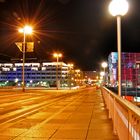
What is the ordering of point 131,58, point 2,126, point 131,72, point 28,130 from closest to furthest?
point 28,130, point 2,126, point 131,72, point 131,58

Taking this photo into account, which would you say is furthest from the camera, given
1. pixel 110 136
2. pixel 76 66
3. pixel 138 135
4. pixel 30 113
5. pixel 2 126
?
pixel 76 66

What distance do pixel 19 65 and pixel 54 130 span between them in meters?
189

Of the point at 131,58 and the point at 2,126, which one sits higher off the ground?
the point at 131,58

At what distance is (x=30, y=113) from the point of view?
18750 mm

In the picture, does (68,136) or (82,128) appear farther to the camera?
(82,128)

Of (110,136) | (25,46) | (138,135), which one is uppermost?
(25,46)

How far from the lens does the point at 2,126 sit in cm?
1362

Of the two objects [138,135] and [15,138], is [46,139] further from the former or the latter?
[138,135]

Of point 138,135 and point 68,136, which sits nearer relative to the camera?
point 138,135

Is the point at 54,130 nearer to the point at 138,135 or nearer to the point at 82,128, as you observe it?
the point at 82,128

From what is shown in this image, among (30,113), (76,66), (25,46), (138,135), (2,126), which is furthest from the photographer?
(76,66)

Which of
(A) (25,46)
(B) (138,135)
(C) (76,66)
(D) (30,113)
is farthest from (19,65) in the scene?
(B) (138,135)

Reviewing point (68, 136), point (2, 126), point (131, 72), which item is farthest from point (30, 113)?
point (131, 72)

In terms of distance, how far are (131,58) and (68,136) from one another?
202 feet
